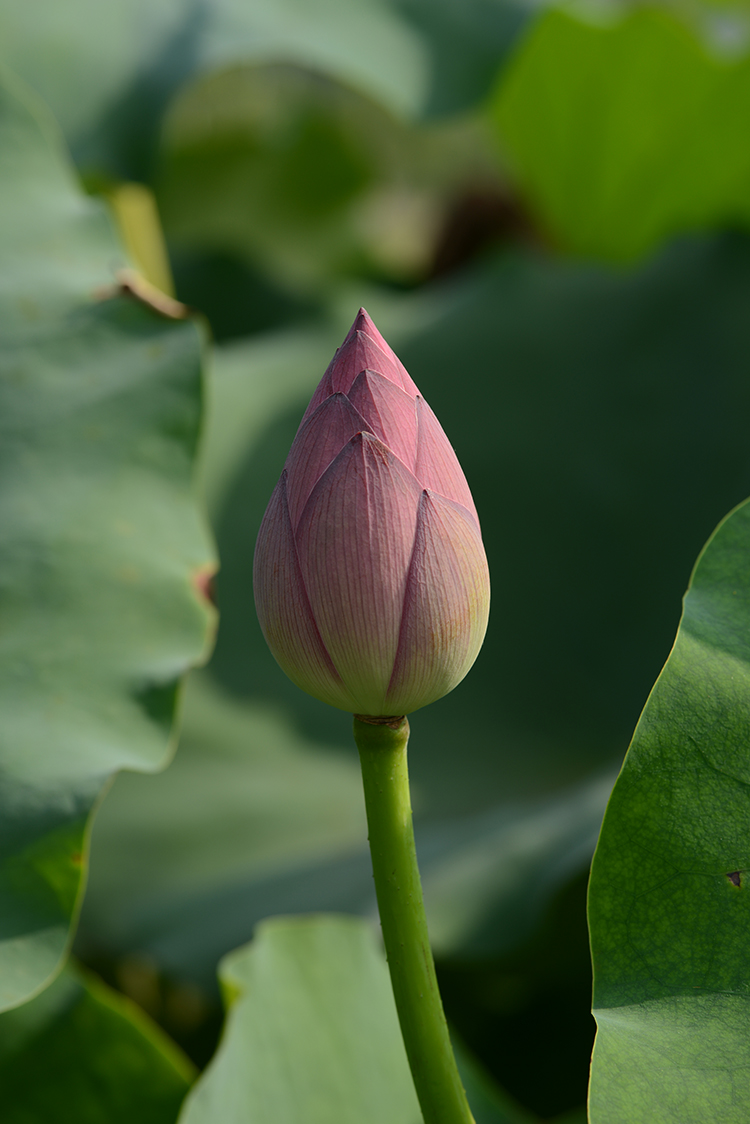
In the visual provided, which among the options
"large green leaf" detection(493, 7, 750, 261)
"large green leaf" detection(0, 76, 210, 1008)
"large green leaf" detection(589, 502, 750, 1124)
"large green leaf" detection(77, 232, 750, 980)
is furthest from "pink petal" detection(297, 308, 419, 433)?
"large green leaf" detection(493, 7, 750, 261)

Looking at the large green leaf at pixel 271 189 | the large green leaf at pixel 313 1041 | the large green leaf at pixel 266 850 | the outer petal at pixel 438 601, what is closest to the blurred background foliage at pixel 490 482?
the large green leaf at pixel 266 850

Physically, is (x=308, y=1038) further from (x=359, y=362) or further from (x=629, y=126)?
(x=629, y=126)

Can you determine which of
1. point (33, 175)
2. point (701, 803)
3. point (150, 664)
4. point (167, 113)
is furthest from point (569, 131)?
point (701, 803)

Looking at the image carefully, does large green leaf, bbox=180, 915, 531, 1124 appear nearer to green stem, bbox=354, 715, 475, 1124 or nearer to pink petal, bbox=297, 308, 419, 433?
green stem, bbox=354, 715, 475, 1124

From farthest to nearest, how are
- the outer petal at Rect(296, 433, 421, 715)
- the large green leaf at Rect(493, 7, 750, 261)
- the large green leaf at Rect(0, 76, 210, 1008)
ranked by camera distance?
the large green leaf at Rect(493, 7, 750, 261)
the large green leaf at Rect(0, 76, 210, 1008)
the outer petal at Rect(296, 433, 421, 715)

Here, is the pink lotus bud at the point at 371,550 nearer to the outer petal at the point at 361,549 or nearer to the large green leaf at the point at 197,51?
the outer petal at the point at 361,549

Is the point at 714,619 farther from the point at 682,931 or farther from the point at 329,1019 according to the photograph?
the point at 329,1019

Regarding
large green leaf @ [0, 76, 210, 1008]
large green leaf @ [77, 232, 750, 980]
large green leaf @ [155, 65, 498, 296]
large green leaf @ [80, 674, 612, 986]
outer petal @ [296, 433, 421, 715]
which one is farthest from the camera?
large green leaf @ [155, 65, 498, 296]

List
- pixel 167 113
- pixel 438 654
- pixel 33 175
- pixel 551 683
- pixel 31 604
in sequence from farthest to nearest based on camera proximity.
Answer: pixel 551 683 < pixel 167 113 < pixel 33 175 < pixel 31 604 < pixel 438 654

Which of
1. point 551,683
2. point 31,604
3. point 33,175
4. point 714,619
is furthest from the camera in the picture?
point 551,683
